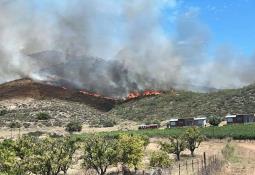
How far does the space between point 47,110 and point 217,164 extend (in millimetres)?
119386

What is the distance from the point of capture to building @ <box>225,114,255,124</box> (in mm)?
143375

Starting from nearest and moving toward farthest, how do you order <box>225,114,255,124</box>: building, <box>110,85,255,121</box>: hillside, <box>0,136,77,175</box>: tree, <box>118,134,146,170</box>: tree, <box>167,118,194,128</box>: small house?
<box>0,136,77,175</box>: tree
<box>118,134,146,170</box>: tree
<box>225,114,255,124</box>: building
<box>167,118,194,128</box>: small house
<box>110,85,255,121</box>: hillside

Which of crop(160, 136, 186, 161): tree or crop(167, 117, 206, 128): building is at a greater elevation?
crop(167, 117, 206, 128): building

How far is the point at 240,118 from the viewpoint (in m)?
144

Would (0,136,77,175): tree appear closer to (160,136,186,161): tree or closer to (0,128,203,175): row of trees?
(0,128,203,175): row of trees

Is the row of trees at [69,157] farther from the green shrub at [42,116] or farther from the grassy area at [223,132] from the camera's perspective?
the green shrub at [42,116]

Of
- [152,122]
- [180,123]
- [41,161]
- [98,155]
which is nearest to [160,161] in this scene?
[98,155]

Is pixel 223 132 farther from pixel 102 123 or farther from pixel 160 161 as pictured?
pixel 160 161

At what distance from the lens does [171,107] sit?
192750 mm

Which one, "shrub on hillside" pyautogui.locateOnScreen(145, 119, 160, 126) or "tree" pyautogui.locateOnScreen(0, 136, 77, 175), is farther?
"shrub on hillside" pyautogui.locateOnScreen(145, 119, 160, 126)

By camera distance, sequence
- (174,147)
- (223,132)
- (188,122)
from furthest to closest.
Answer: (188,122)
(223,132)
(174,147)

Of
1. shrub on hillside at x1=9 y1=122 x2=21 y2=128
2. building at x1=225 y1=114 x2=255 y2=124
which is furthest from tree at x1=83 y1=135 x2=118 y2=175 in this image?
building at x1=225 y1=114 x2=255 y2=124

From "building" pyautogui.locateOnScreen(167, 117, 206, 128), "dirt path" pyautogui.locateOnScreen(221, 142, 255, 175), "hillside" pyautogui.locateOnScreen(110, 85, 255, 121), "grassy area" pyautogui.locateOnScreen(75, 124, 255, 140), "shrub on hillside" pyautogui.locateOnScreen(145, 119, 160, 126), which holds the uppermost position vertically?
"hillside" pyautogui.locateOnScreen(110, 85, 255, 121)

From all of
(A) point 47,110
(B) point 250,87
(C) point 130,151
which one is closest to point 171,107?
(B) point 250,87
